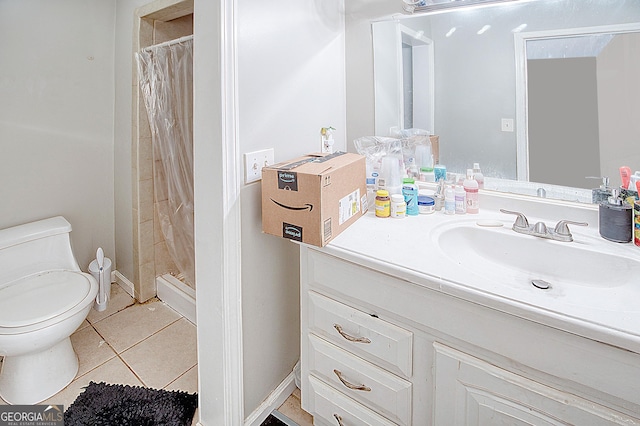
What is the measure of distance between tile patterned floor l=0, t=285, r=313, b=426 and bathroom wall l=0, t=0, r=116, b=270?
0.49 m

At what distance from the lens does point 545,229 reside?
108 centimetres

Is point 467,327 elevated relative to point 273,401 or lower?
elevated

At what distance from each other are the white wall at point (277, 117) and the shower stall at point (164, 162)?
695 millimetres

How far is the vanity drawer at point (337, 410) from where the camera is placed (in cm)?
109

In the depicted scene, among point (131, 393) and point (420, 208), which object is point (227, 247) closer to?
point (420, 208)

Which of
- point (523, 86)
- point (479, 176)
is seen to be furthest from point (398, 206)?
point (523, 86)

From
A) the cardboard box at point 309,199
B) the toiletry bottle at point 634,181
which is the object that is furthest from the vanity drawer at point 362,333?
the toiletry bottle at point 634,181

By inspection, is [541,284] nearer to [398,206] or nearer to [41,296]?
[398,206]

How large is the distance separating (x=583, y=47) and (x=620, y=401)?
1.01 meters

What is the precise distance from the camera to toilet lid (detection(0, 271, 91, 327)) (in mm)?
1398

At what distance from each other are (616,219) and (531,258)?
0.25 metres

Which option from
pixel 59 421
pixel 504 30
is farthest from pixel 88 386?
pixel 504 30

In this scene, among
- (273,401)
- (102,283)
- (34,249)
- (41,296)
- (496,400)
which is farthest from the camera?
(102,283)

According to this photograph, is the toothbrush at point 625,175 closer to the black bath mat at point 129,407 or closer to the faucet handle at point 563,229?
the faucet handle at point 563,229
